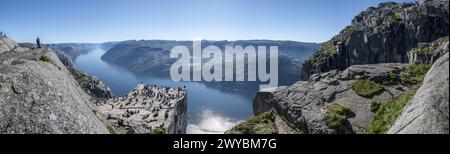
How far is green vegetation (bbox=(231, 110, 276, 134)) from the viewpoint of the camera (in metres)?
29.6

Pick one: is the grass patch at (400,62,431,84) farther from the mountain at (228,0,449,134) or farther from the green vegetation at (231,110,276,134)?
the green vegetation at (231,110,276,134)

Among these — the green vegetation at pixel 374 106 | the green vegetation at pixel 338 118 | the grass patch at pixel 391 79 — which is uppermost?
the grass patch at pixel 391 79

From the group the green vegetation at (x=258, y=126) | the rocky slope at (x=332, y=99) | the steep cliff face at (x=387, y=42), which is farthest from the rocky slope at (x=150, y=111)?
the green vegetation at (x=258, y=126)

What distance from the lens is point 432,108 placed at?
52.6ft

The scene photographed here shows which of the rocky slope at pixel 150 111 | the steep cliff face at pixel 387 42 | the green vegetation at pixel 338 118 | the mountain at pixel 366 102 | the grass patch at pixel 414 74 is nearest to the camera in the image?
the mountain at pixel 366 102

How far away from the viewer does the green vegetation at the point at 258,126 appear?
29562mm

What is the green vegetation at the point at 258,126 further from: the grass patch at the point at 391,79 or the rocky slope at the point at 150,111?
the rocky slope at the point at 150,111

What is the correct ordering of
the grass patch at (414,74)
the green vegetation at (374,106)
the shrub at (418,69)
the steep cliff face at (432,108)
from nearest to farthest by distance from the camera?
the steep cliff face at (432,108)
the green vegetation at (374,106)
the grass patch at (414,74)
the shrub at (418,69)

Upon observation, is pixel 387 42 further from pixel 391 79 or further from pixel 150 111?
pixel 391 79

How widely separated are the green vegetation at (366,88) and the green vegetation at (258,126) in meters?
7.45

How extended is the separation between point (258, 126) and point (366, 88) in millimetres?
10143

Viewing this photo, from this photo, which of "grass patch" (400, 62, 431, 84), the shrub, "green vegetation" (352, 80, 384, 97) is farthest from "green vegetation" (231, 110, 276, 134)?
the shrub

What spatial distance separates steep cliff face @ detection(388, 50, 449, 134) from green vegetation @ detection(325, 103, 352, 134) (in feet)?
26.1
